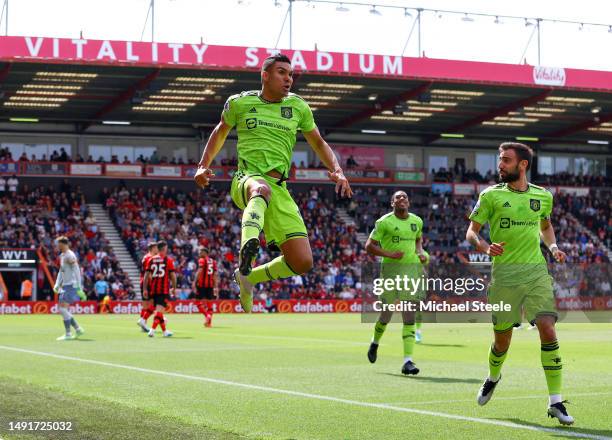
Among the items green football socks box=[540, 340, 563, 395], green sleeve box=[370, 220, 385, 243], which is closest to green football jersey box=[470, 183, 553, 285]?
green football socks box=[540, 340, 563, 395]

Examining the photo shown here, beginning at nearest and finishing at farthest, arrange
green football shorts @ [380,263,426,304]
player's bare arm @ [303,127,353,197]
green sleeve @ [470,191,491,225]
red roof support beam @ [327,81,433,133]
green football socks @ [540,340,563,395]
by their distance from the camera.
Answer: player's bare arm @ [303,127,353,197], green football socks @ [540,340,563,395], green sleeve @ [470,191,491,225], green football shorts @ [380,263,426,304], red roof support beam @ [327,81,433,133]

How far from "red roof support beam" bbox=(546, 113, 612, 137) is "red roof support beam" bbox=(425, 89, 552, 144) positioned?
6.89 m

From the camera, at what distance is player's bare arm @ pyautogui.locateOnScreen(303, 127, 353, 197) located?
9062 mm

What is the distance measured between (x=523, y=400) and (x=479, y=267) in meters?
43.0

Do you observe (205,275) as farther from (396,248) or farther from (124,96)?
(124,96)

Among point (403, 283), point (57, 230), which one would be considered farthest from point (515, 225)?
point (57, 230)

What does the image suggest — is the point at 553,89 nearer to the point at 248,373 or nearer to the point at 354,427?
the point at 248,373

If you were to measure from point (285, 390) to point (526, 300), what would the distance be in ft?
11.9

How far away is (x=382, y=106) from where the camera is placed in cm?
5562

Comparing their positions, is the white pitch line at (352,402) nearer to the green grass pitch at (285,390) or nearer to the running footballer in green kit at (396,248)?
the green grass pitch at (285,390)

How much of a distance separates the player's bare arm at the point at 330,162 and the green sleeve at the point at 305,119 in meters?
0.04

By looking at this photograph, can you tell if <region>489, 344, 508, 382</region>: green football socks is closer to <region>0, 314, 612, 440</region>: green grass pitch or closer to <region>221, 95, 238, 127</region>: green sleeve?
<region>0, 314, 612, 440</region>: green grass pitch

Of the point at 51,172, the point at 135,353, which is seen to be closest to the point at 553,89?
the point at 51,172

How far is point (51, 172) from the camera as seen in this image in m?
52.8
